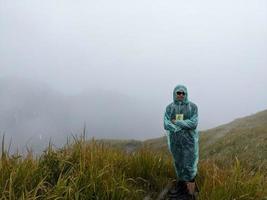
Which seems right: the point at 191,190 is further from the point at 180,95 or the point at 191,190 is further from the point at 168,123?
the point at 180,95

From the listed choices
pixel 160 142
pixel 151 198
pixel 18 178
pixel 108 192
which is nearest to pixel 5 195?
pixel 18 178

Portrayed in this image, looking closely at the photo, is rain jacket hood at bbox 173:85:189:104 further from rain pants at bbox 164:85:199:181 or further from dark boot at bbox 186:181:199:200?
dark boot at bbox 186:181:199:200

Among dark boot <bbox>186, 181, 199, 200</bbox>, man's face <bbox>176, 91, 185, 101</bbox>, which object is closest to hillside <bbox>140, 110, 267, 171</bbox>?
dark boot <bbox>186, 181, 199, 200</bbox>

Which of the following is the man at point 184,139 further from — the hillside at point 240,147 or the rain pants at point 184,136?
the hillside at point 240,147

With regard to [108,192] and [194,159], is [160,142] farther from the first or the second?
[108,192]

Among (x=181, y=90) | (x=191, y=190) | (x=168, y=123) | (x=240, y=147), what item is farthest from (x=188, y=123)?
(x=240, y=147)

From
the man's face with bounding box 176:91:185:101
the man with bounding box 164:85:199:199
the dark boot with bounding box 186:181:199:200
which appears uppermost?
the man's face with bounding box 176:91:185:101

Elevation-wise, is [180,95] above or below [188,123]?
above

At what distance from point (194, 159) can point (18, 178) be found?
5321 mm

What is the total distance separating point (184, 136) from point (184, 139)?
3.3 inches

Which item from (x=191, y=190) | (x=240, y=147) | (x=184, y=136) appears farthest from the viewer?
(x=240, y=147)

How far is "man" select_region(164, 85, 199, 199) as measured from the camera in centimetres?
1270

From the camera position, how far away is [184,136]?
41.9 ft

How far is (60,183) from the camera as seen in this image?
9.05 meters
